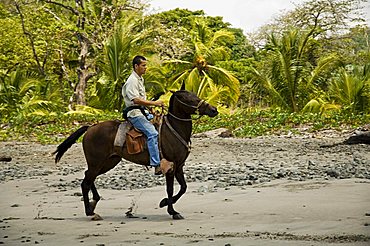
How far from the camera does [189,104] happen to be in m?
5.95

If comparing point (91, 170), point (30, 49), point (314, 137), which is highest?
point (30, 49)

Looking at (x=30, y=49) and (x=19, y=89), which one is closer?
(x=19, y=89)

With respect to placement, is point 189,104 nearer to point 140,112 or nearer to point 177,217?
point 140,112

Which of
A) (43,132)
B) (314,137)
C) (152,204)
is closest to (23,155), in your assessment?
(43,132)

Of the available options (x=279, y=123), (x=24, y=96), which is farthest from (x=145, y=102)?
(x=24, y=96)

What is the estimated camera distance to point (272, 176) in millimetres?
8078

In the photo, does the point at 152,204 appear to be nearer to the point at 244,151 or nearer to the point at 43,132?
the point at 244,151

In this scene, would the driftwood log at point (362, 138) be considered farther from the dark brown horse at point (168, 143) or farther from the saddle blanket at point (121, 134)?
the saddle blanket at point (121, 134)

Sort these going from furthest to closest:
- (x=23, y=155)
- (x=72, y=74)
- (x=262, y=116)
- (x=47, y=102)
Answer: (x=72, y=74), (x=47, y=102), (x=262, y=116), (x=23, y=155)

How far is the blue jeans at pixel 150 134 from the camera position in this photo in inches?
235

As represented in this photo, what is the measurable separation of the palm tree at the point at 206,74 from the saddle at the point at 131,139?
Answer: 1536cm

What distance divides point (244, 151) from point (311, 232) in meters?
8.56

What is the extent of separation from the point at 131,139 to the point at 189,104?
61cm

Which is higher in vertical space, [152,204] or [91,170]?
[91,170]
